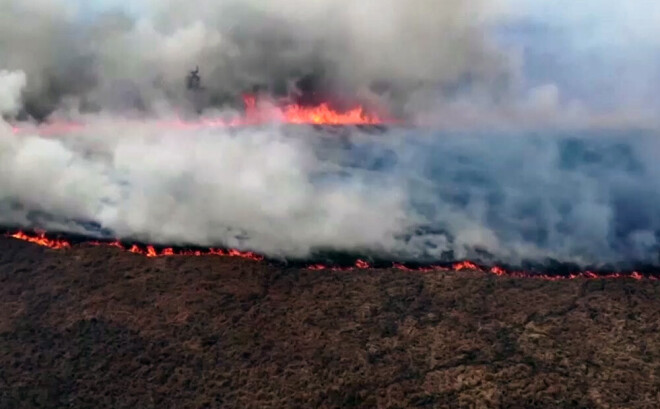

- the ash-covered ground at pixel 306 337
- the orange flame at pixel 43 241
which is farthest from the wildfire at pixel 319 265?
the ash-covered ground at pixel 306 337

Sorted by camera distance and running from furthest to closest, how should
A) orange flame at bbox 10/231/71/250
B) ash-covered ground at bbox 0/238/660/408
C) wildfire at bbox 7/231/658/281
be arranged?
orange flame at bbox 10/231/71/250 → wildfire at bbox 7/231/658/281 → ash-covered ground at bbox 0/238/660/408

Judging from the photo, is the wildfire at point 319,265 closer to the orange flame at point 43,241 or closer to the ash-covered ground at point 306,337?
the orange flame at point 43,241

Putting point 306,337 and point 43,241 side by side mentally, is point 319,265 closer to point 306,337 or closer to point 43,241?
point 306,337

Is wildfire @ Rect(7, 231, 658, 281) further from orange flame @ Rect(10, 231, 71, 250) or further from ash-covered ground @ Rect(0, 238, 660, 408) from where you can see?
ash-covered ground @ Rect(0, 238, 660, 408)

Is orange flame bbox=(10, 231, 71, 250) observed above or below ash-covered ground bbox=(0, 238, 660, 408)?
above


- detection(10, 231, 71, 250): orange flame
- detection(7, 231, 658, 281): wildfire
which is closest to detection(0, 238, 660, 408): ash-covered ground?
detection(7, 231, 658, 281): wildfire

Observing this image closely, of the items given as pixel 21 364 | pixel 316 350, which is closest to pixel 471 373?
pixel 316 350

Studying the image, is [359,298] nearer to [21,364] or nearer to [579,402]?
[579,402]

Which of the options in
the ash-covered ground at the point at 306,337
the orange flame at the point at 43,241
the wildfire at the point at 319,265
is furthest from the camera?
the orange flame at the point at 43,241

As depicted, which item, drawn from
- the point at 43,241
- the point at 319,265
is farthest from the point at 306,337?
the point at 43,241
